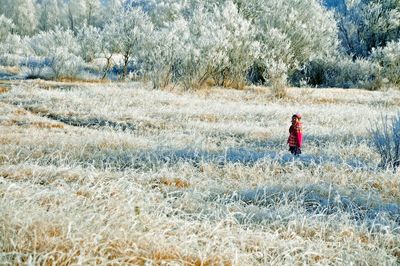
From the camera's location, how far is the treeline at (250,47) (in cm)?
2114

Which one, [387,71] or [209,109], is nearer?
[209,109]

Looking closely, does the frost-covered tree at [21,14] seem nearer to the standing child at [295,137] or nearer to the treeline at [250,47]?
the treeline at [250,47]

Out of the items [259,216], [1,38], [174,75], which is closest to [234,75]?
[174,75]

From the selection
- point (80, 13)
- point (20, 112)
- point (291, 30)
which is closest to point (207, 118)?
point (20, 112)

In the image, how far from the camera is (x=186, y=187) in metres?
6.27

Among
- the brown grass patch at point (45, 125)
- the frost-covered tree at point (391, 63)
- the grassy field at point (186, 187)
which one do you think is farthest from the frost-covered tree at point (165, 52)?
the frost-covered tree at point (391, 63)

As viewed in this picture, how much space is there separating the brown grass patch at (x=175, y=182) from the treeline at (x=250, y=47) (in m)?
13.4

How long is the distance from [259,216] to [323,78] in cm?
2289

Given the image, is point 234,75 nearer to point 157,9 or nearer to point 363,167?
point 363,167

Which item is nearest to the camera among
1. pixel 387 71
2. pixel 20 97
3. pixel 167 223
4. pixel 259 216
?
pixel 167 223

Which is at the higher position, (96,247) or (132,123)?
(96,247)

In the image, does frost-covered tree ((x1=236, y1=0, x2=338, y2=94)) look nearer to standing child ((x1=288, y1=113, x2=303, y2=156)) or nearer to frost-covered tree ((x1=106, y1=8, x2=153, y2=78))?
frost-covered tree ((x1=106, y1=8, x2=153, y2=78))

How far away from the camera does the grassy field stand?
3.33m

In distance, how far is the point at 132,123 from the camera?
39.0 feet
